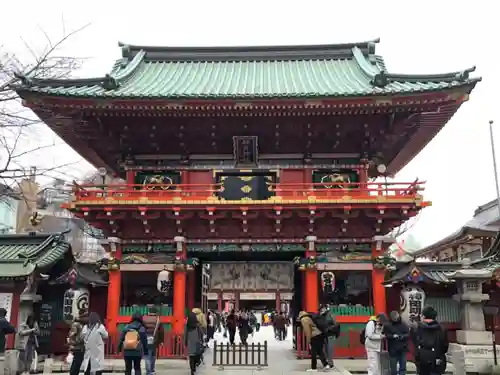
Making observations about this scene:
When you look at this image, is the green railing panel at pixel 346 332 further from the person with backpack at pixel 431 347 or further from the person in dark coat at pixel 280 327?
the person in dark coat at pixel 280 327

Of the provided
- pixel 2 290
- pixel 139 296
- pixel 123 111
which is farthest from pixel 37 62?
pixel 139 296

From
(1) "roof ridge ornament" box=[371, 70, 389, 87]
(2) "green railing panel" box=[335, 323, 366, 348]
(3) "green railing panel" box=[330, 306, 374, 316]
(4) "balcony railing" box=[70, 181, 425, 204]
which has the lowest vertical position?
(2) "green railing panel" box=[335, 323, 366, 348]

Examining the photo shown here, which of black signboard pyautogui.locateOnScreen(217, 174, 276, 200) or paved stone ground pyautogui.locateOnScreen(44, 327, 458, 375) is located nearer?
paved stone ground pyautogui.locateOnScreen(44, 327, 458, 375)

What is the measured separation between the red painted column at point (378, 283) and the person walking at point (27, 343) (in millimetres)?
10794

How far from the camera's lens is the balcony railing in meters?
15.8

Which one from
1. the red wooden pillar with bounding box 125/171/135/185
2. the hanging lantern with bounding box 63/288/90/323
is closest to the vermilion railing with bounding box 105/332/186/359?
the hanging lantern with bounding box 63/288/90/323

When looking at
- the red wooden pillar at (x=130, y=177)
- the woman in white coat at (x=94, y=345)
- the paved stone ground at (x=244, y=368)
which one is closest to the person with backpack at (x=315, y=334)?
the paved stone ground at (x=244, y=368)

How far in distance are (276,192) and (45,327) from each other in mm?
8934

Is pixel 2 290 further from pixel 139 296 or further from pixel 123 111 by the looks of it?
pixel 123 111

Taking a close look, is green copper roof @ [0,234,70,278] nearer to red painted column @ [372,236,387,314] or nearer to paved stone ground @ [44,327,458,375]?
paved stone ground @ [44,327,458,375]

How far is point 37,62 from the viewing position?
10352 mm

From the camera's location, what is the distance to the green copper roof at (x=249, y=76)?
15633 millimetres

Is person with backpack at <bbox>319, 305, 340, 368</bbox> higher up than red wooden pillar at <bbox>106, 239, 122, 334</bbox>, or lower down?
lower down

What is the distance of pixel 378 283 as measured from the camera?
16.3m
